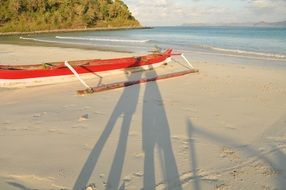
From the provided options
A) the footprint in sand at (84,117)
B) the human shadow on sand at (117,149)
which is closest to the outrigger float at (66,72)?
the human shadow on sand at (117,149)

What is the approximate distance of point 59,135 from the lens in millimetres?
5676

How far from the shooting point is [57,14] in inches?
3120

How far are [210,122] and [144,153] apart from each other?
6.49ft

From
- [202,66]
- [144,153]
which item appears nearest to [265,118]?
[144,153]

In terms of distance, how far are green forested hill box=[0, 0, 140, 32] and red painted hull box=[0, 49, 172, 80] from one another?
60.9 metres

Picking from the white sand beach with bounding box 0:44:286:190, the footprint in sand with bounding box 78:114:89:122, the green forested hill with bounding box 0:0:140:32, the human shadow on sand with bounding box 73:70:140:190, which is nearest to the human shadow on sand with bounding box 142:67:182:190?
the white sand beach with bounding box 0:44:286:190

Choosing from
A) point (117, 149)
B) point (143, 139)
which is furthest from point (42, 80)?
point (117, 149)

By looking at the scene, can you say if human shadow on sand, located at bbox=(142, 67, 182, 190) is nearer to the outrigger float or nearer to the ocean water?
the outrigger float

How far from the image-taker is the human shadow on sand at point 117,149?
410 centimetres

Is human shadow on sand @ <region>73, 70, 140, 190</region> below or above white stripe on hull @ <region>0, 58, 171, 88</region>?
below

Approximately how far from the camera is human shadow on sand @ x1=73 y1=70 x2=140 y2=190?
161 inches

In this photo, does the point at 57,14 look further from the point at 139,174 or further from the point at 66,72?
the point at 139,174

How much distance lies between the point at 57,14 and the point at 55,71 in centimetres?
7314

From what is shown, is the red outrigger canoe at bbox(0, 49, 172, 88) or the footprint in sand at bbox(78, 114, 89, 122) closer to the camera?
the footprint in sand at bbox(78, 114, 89, 122)
